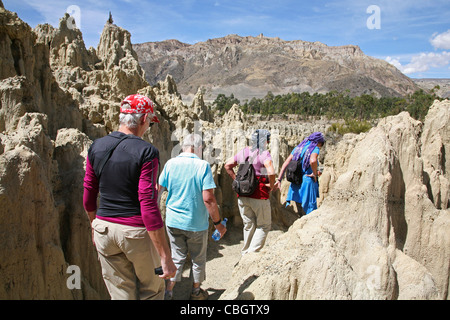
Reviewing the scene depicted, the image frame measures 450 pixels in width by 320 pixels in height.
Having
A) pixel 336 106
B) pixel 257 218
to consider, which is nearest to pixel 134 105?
pixel 257 218

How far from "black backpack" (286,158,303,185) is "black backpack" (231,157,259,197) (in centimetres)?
76

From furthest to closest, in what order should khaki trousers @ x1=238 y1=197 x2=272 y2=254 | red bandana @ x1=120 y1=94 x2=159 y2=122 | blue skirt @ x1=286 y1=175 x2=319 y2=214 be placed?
blue skirt @ x1=286 y1=175 x2=319 y2=214 → khaki trousers @ x1=238 y1=197 x2=272 y2=254 → red bandana @ x1=120 y1=94 x2=159 y2=122

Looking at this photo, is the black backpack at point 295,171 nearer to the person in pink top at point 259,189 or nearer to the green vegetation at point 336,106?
the person in pink top at point 259,189

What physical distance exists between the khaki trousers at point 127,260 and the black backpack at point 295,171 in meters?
2.74

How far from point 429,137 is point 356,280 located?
4.49 meters

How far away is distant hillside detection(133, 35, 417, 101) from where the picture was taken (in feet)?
415

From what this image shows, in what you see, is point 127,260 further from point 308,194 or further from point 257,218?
point 308,194

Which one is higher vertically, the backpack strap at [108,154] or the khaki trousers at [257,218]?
the backpack strap at [108,154]

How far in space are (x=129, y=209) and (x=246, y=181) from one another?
2127mm

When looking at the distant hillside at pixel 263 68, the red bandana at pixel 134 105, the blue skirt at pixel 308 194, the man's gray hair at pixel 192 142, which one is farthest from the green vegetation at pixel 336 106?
the distant hillside at pixel 263 68

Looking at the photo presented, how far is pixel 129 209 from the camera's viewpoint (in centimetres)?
208

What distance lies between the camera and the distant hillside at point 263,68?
126625 mm

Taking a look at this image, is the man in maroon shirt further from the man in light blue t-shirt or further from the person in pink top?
the person in pink top

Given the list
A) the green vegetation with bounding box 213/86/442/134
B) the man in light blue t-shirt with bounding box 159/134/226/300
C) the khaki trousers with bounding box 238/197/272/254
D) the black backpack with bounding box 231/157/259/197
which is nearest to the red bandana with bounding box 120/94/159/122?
the man in light blue t-shirt with bounding box 159/134/226/300
